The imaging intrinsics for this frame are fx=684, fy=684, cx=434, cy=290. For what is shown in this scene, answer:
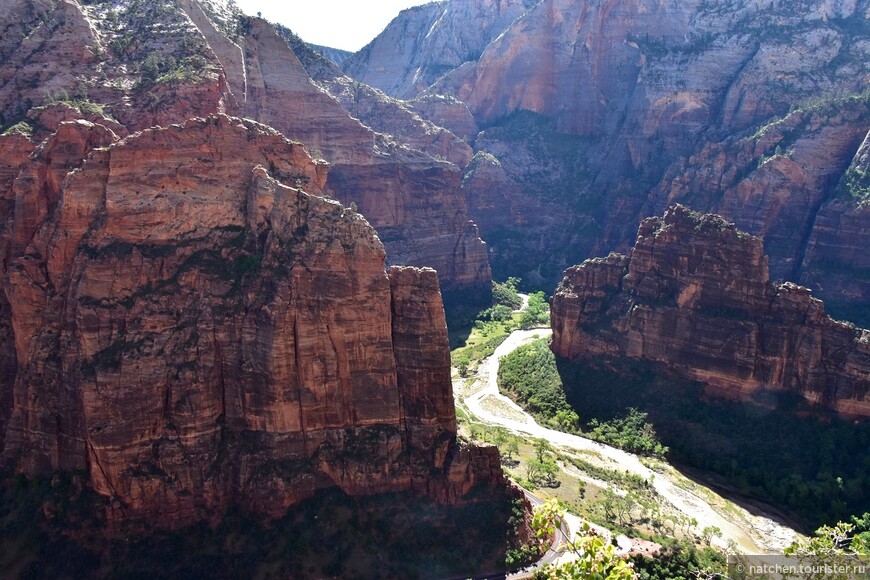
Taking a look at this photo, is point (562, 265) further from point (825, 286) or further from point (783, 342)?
point (783, 342)

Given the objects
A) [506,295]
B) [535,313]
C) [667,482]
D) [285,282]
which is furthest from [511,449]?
[506,295]

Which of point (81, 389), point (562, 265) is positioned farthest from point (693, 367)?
point (562, 265)

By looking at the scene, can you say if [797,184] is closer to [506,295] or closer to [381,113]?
[506,295]

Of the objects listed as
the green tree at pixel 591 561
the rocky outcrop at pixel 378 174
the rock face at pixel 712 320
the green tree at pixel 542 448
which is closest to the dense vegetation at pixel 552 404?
the rock face at pixel 712 320

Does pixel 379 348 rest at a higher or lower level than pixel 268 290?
lower

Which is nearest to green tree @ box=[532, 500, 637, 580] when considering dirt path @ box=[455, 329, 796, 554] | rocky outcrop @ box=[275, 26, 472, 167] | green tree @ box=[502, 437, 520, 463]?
dirt path @ box=[455, 329, 796, 554]

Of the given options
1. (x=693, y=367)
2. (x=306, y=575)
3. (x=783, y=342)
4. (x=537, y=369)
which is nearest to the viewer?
(x=306, y=575)

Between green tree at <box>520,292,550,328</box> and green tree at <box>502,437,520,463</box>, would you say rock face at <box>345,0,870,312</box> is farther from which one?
green tree at <box>502,437,520,463</box>
